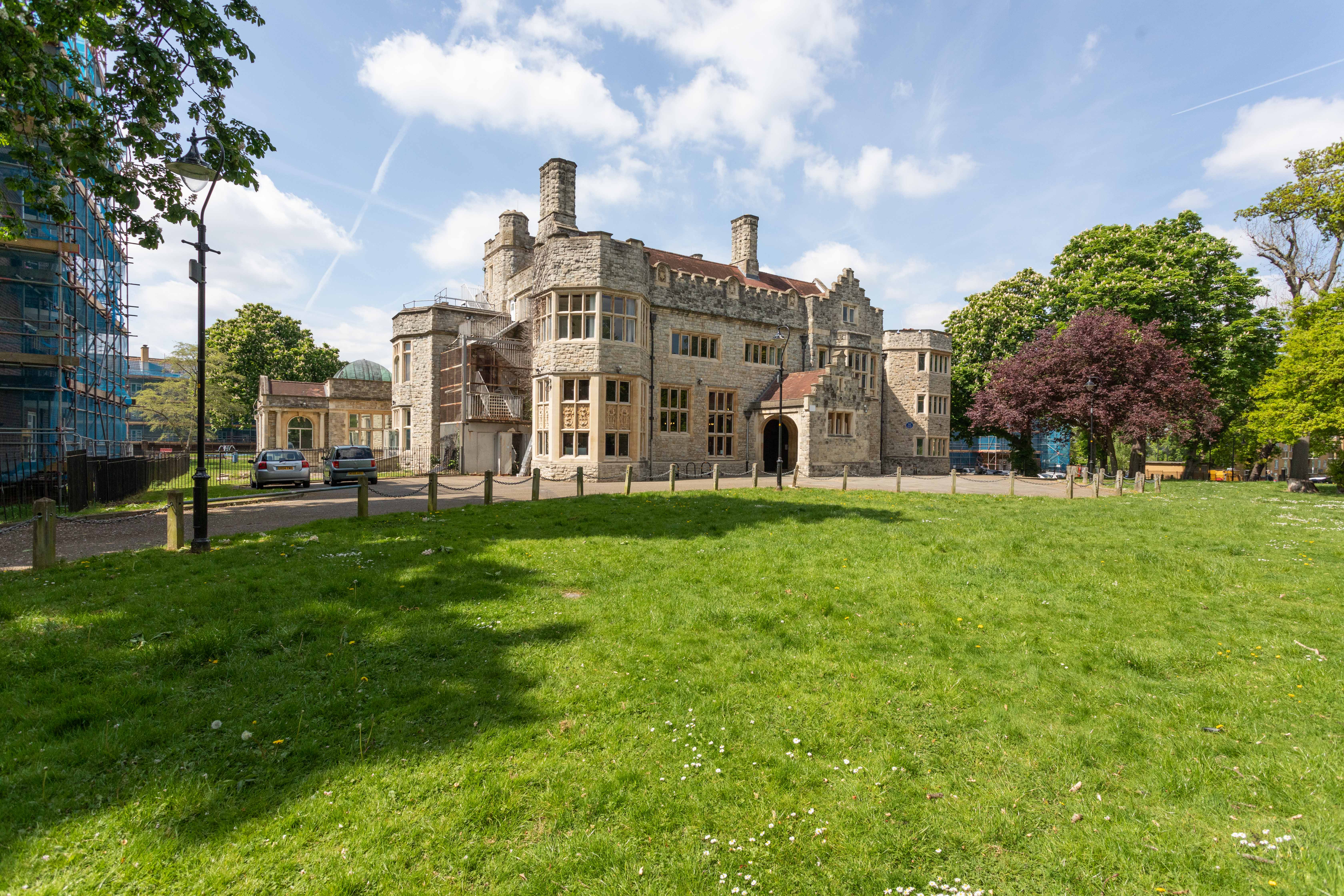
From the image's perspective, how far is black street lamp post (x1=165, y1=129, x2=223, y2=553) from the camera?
8820 millimetres

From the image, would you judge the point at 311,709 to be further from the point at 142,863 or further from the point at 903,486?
the point at 903,486

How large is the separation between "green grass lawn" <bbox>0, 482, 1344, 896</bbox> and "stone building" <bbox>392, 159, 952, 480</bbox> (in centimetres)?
1644

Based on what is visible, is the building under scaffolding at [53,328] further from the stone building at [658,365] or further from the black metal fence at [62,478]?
the stone building at [658,365]

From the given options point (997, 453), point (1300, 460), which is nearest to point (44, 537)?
point (1300, 460)

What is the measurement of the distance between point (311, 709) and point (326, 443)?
152 ft

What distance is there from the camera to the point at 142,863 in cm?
314

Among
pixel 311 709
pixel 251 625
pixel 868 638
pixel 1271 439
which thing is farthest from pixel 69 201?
pixel 1271 439

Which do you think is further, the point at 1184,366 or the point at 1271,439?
the point at 1184,366

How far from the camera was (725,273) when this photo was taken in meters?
34.1

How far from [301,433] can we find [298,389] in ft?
12.2

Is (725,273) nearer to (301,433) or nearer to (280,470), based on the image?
(280,470)

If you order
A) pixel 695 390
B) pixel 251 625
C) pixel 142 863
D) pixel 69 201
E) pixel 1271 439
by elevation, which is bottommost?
pixel 142 863

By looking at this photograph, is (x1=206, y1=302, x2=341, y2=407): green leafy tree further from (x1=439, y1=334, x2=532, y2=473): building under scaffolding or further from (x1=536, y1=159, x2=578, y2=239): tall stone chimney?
(x1=536, y1=159, x2=578, y2=239): tall stone chimney

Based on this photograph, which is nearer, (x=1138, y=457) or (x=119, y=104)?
(x=119, y=104)
